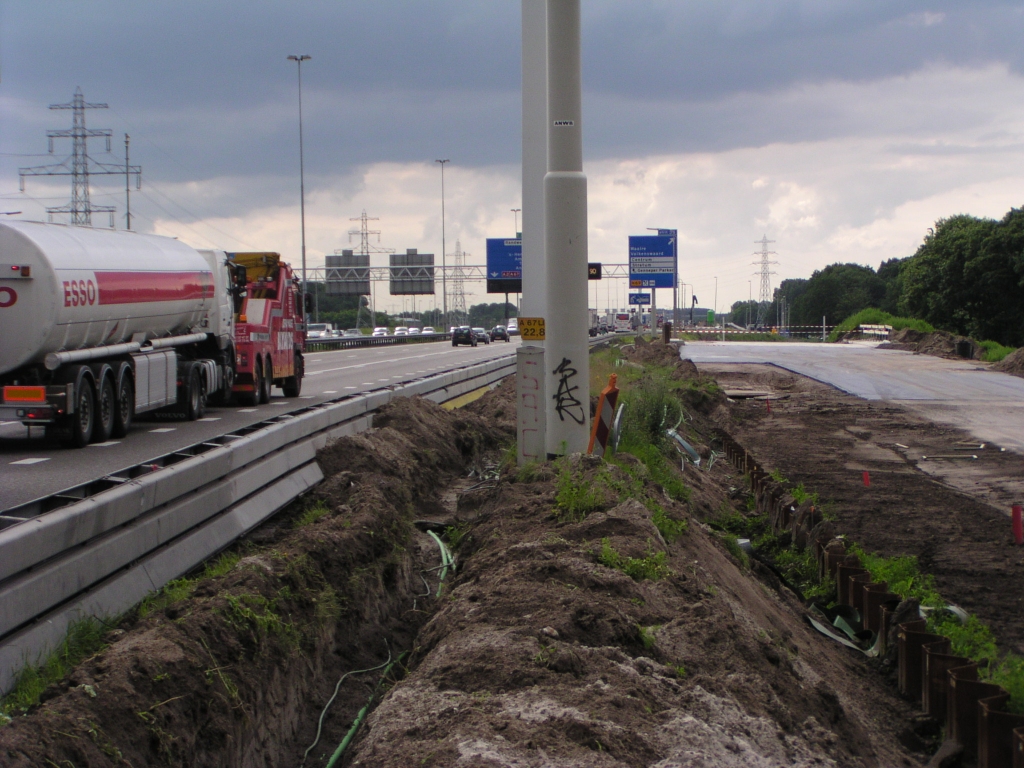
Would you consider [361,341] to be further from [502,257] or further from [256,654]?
[256,654]

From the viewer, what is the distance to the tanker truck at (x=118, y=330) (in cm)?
1459

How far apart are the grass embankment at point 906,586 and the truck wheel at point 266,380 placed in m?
12.8

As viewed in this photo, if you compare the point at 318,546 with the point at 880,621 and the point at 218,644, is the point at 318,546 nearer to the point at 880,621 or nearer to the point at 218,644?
the point at 218,644

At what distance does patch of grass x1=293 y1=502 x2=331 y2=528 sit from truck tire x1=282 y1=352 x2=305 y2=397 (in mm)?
16476

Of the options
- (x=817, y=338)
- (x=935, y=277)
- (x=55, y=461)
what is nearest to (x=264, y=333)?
(x=55, y=461)

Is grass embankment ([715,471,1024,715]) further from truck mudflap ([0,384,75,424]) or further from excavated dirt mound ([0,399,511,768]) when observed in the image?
truck mudflap ([0,384,75,424])

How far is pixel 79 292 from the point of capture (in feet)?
50.8

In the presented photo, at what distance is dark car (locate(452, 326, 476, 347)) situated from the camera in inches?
2906

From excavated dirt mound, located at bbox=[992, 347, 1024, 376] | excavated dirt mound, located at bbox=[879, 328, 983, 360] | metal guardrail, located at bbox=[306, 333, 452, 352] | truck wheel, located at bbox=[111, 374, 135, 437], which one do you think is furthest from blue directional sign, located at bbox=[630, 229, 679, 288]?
truck wheel, located at bbox=[111, 374, 135, 437]

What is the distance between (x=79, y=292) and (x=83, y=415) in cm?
176

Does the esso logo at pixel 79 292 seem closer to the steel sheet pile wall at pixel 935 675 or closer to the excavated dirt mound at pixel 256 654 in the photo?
the excavated dirt mound at pixel 256 654

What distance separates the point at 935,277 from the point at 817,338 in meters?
17.4

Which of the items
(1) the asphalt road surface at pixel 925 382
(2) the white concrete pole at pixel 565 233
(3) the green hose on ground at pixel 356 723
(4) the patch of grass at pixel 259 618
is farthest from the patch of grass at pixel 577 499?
(1) the asphalt road surface at pixel 925 382

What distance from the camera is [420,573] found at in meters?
9.67
